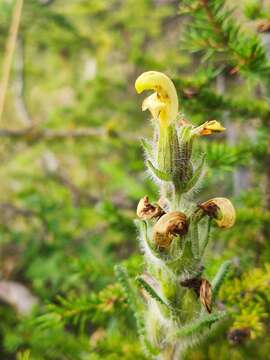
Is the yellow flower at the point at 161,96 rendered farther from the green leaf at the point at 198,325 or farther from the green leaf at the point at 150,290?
the green leaf at the point at 198,325

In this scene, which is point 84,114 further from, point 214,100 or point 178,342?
point 178,342

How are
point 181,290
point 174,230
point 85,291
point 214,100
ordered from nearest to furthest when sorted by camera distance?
point 174,230, point 181,290, point 214,100, point 85,291

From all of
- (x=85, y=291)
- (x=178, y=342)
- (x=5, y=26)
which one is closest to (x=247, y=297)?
(x=178, y=342)

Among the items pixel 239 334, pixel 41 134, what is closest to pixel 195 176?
pixel 239 334

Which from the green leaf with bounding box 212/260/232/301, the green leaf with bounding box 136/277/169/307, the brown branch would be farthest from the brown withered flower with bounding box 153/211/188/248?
the brown branch

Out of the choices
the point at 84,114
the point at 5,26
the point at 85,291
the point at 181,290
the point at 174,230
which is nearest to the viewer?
the point at 174,230

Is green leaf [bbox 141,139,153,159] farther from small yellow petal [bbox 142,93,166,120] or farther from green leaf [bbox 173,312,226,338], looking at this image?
green leaf [bbox 173,312,226,338]

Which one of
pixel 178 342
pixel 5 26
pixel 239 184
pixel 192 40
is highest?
pixel 5 26
